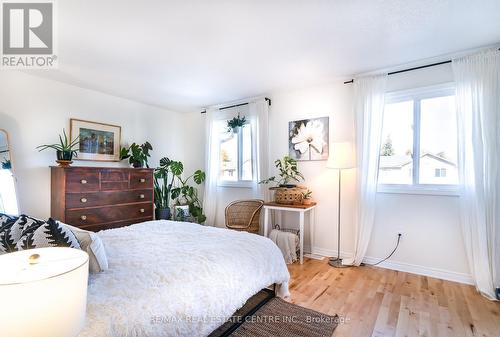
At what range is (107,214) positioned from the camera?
10.6 ft

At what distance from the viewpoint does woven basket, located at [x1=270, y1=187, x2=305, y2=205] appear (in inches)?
130

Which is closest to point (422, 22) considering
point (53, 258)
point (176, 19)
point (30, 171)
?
point (176, 19)

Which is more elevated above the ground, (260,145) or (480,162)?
(260,145)

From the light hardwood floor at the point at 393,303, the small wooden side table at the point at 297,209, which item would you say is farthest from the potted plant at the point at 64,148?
the light hardwood floor at the point at 393,303

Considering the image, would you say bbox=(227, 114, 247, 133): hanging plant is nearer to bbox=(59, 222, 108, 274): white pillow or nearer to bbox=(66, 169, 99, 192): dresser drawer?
bbox=(66, 169, 99, 192): dresser drawer

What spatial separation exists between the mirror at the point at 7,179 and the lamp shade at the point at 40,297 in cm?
270

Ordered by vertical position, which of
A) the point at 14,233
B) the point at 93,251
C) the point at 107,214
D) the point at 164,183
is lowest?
the point at 107,214

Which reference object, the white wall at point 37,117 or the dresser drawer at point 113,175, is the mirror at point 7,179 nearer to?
the white wall at point 37,117

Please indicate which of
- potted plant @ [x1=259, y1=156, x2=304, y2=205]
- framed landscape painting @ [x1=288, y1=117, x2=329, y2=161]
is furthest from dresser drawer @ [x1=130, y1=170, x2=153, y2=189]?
framed landscape painting @ [x1=288, y1=117, x2=329, y2=161]

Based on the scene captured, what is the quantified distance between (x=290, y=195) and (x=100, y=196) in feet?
8.29

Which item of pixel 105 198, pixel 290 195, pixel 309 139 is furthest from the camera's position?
pixel 309 139

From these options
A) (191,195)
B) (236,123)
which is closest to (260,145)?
(236,123)

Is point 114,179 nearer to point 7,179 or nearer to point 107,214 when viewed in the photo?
point 107,214

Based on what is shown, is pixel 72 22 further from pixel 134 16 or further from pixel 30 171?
pixel 30 171
